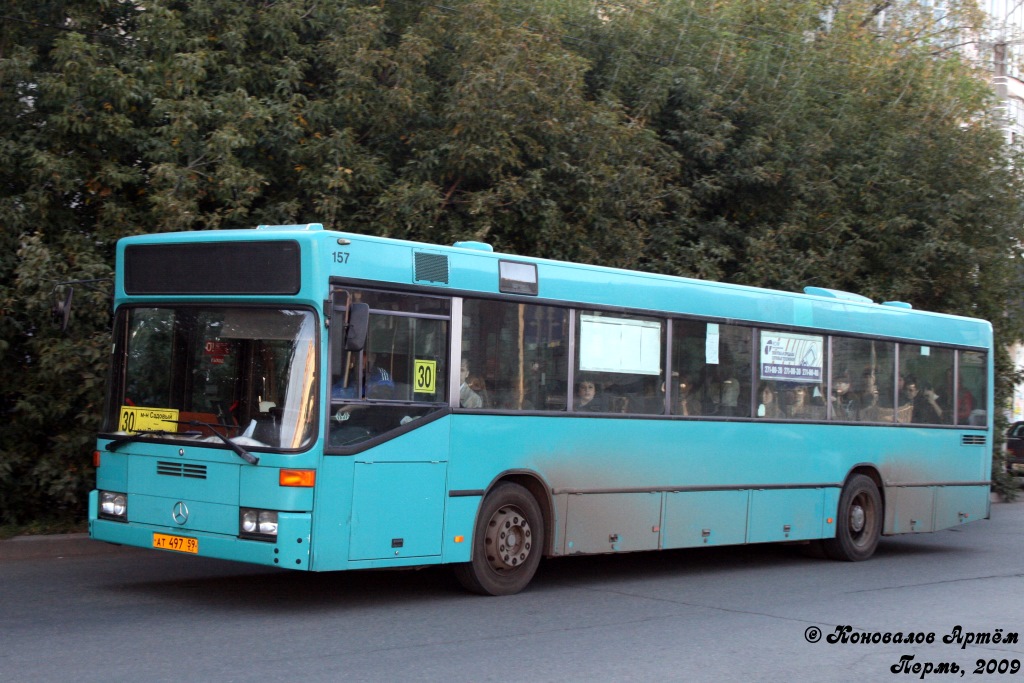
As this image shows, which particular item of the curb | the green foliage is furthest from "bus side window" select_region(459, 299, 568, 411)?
the curb

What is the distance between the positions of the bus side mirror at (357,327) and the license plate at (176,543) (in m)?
1.84

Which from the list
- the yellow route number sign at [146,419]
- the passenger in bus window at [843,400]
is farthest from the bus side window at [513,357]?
the passenger in bus window at [843,400]

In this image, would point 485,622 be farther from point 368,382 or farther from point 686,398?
point 686,398

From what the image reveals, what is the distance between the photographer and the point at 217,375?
880 cm

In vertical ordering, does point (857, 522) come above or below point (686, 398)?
below

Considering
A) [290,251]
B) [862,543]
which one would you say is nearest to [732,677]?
[290,251]

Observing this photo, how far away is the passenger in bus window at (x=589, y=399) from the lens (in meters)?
10.6

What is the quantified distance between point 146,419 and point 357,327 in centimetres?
196

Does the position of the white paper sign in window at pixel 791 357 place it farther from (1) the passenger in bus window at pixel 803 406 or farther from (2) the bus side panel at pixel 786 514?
(2) the bus side panel at pixel 786 514

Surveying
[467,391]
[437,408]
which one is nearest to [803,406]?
[467,391]

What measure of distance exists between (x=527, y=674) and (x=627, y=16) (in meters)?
15.5

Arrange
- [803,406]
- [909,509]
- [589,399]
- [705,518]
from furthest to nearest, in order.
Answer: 1. [909,509]
2. [803,406]
3. [705,518]
4. [589,399]

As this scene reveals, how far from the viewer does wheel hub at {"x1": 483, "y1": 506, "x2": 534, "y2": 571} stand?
9766 millimetres

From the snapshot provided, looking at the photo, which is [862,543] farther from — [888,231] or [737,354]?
[888,231]
